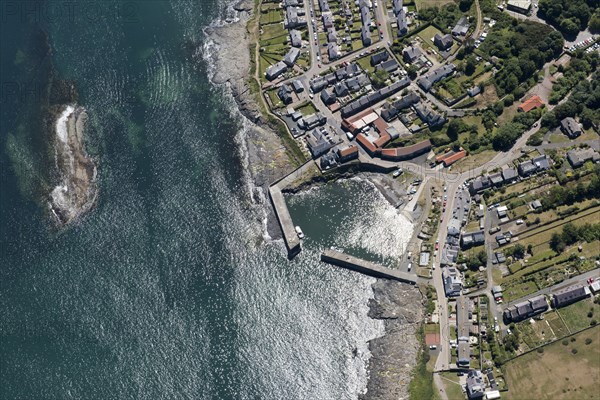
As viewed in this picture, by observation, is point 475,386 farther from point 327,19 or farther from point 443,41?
point 327,19

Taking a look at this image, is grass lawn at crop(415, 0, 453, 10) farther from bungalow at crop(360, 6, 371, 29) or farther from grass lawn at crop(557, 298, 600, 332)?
grass lawn at crop(557, 298, 600, 332)

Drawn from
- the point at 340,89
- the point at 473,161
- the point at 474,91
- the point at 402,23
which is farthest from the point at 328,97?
the point at 473,161

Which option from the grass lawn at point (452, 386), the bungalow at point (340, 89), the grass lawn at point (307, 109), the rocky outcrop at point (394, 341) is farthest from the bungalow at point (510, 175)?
the grass lawn at point (307, 109)

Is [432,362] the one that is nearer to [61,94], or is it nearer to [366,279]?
[366,279]

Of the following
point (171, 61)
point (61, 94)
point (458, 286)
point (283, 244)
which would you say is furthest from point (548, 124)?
point (61, 94)

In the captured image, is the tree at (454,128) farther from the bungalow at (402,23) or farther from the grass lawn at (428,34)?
the bungalow at (402,23)
